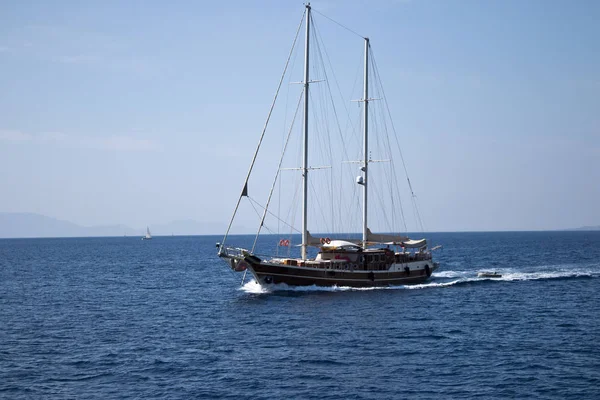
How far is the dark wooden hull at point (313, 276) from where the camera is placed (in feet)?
219

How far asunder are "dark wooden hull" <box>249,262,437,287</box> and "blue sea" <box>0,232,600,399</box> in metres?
1.04

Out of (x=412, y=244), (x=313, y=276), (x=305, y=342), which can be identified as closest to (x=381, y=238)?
(x=412, y=244)

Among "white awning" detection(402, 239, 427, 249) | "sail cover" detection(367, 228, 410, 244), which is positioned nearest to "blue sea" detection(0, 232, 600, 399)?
"white awning" detection(402, 239, 427, 249)

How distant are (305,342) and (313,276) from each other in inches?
880

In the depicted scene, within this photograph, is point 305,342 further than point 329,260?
No

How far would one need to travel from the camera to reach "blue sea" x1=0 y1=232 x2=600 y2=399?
1350 inches

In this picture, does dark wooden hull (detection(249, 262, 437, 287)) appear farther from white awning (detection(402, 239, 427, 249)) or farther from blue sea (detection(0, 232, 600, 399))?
white awning (detection(402, 239, 427, 249))

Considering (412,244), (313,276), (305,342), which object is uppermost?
(412,244)

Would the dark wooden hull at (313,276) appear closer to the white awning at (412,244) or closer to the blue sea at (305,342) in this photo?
the blue sea at (305,342)

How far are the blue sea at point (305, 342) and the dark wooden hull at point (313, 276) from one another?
104 centimetres

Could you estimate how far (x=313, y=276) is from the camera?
222 feet

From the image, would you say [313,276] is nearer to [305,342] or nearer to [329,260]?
[329,260]

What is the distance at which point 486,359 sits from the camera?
131 feet

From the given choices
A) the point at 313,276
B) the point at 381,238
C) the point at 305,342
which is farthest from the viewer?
the point at 381,238
